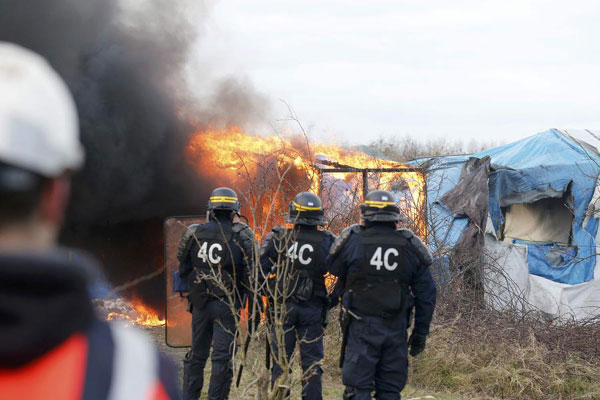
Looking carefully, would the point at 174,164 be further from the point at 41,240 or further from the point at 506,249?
the point at 41,240

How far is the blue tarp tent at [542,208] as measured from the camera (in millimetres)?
10922

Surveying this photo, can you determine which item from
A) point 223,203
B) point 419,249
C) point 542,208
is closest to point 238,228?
point 223,203

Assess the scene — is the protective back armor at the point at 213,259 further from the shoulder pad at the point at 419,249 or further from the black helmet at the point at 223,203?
the shoulder pad at the point at 419,249

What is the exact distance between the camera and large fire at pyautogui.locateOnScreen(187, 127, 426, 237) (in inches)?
354

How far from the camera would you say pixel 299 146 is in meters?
10.4

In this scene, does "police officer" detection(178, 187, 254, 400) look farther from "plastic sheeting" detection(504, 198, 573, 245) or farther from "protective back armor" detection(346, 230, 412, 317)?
"plastic sheeting" detection(504, 198, 573, 245)

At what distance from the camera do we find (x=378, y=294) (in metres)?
4.95

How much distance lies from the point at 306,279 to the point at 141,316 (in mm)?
5140

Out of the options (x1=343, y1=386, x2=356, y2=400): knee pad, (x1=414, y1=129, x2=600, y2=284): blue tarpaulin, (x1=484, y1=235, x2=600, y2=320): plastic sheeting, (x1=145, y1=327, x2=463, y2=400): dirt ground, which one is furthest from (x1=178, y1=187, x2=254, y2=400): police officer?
(x1=484, y1=235, x2=600, y2=320): plastic sheeting

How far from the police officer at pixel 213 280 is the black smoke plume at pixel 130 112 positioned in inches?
212

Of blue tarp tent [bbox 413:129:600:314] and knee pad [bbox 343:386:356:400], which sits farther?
blue tarp tent [bbox 413:129:600:314]

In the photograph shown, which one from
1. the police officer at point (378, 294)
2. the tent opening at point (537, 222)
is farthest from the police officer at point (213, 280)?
the tent opening at point (537, 222)

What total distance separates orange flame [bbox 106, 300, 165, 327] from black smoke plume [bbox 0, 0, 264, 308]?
0.92 m

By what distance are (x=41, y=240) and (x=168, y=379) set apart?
27cm
